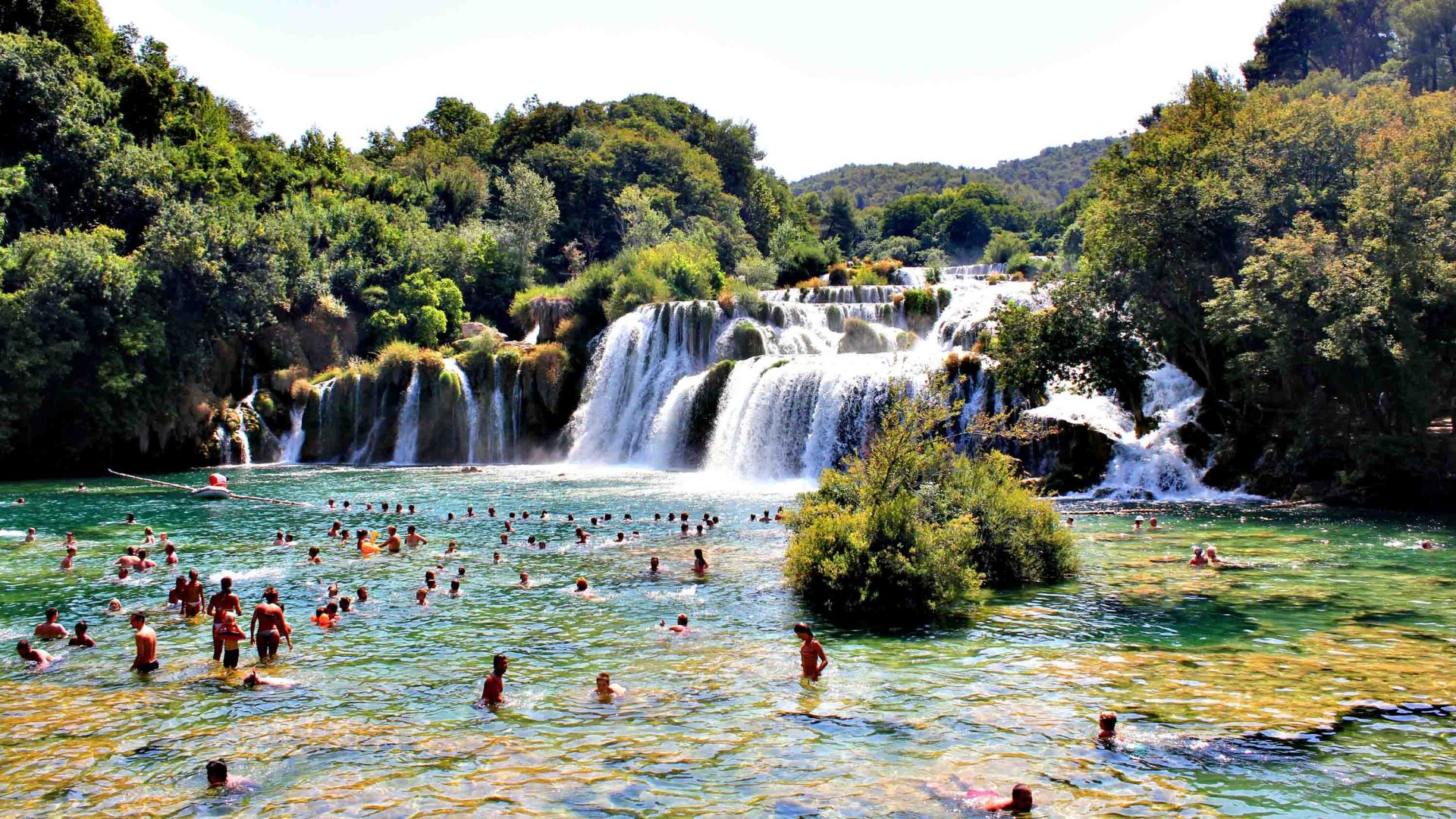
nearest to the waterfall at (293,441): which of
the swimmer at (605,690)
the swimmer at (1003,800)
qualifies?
the swimmer at (605,690)

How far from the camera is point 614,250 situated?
75.9 m

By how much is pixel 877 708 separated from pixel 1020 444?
21988mm

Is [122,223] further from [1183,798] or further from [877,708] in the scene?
[1183,798]

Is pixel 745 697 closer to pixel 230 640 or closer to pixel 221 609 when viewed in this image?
pixel 230 640

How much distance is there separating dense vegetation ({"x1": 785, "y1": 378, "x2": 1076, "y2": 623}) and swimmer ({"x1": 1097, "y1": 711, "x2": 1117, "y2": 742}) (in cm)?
566

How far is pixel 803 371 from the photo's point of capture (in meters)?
→ 37.9

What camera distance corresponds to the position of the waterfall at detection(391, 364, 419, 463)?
49125mm

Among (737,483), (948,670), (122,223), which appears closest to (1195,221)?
(737,483)

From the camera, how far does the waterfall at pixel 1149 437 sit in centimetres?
3198

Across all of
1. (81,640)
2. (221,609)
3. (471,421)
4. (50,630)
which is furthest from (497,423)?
(221,609)

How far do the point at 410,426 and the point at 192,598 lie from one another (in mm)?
32590

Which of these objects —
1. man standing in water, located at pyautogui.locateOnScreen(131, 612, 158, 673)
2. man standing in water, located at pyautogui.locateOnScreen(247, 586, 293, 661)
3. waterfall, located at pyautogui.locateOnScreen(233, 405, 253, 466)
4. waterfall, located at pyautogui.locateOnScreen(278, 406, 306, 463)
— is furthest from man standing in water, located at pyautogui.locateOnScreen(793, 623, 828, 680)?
waterfall, located at pyautogui.locateOnScreen(278, 406, 306, 463)

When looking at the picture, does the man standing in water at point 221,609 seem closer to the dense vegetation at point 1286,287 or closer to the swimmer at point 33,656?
the swimmer at point 33,656

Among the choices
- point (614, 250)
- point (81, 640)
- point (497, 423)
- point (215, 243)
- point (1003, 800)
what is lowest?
point (1003, 800)
